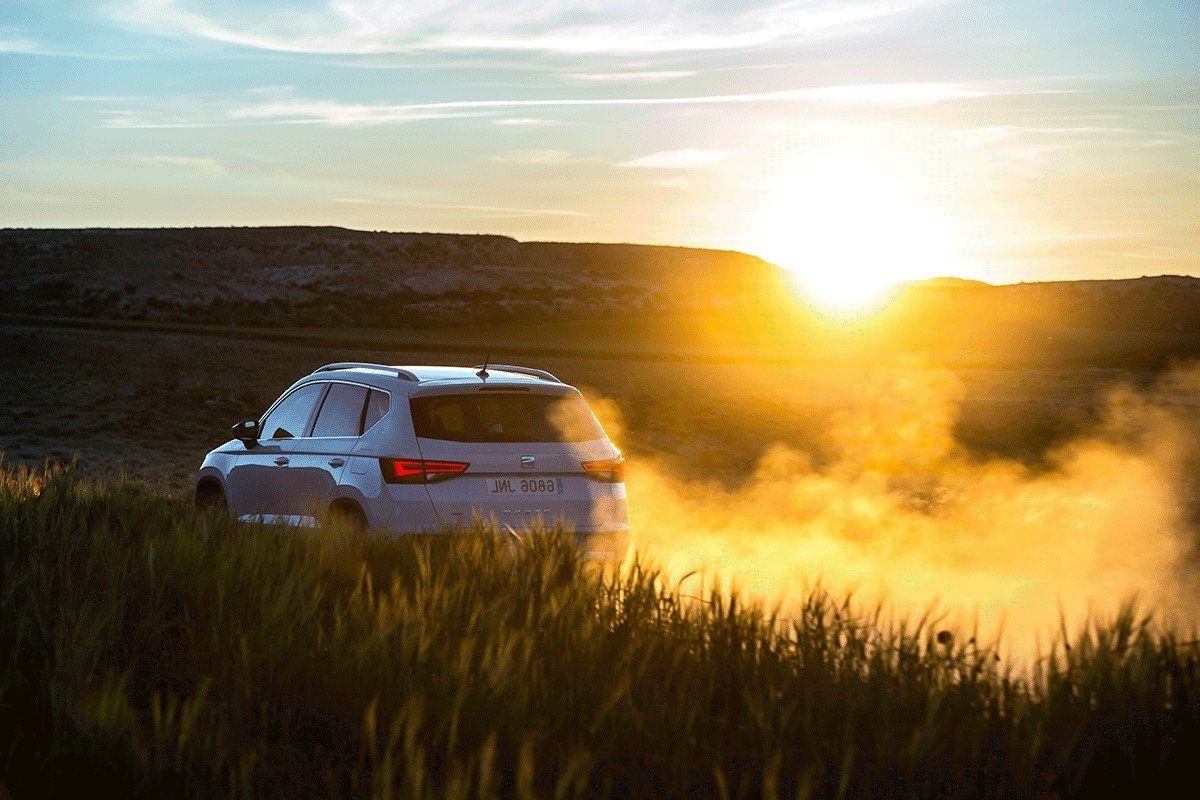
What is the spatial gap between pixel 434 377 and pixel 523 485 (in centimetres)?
100

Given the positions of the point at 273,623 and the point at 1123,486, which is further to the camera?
the point at 1123,486

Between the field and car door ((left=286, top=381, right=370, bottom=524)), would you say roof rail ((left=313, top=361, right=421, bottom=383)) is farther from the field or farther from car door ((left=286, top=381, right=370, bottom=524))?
the field

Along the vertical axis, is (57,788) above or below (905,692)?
below

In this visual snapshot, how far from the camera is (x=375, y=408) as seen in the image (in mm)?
9469

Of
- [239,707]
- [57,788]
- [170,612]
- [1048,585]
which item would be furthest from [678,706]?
[1048,585]

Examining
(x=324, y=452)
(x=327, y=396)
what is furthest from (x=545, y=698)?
(x=327, y=396)

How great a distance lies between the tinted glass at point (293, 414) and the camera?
1054 centimetres

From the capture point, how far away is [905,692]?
17.8 ft

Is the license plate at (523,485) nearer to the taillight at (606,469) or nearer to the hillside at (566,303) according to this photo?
the taillight at (606,469)

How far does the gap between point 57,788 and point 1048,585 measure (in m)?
9.19

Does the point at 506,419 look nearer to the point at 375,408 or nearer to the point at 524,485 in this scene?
the point at 524,485

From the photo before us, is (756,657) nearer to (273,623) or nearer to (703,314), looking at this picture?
(273,623)

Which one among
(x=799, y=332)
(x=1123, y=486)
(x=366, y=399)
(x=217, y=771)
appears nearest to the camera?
(x=217, y=771)

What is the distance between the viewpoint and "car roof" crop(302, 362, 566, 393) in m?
9.25
